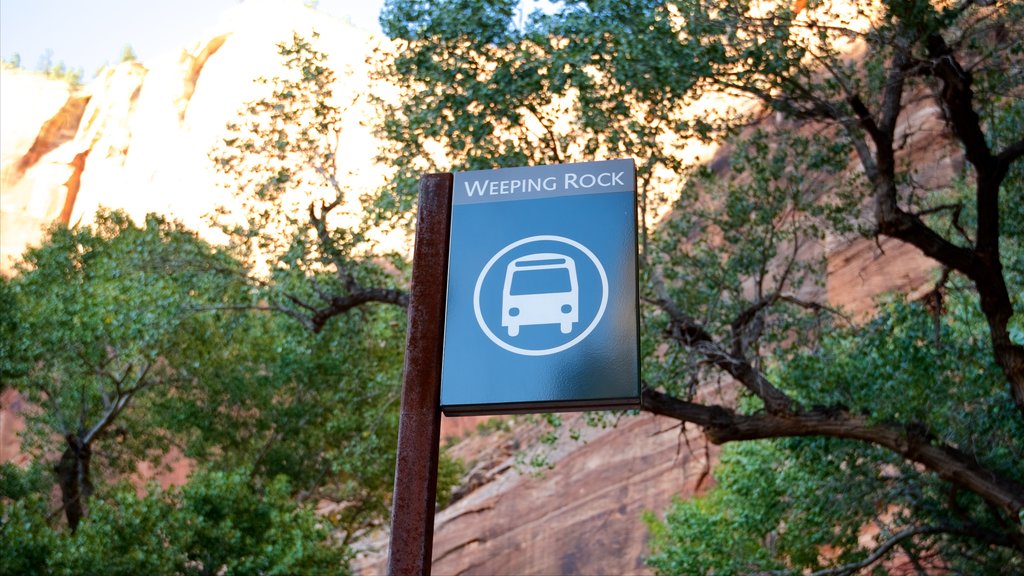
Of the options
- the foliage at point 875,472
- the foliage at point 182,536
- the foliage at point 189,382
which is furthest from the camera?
the foliage at point 189,382

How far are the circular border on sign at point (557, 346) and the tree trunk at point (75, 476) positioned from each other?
1701cm

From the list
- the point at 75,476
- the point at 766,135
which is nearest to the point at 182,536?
the point at 75,476

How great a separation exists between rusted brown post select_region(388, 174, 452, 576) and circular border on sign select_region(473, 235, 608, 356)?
0.49ft

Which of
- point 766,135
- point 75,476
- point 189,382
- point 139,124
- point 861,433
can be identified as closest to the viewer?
point 861,433

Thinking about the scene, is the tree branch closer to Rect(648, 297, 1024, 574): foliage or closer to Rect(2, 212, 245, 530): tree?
Rect(648, 297, 1024, 574): foliage

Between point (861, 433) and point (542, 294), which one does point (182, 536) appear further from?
point (542, 294)

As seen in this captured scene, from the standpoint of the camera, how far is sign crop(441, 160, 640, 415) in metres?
3.56

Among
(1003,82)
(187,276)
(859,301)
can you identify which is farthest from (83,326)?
(859,301)

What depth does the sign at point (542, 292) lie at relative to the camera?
3559 millimetres

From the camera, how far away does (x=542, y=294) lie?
3.67m

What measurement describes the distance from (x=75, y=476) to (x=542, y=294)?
698 inches

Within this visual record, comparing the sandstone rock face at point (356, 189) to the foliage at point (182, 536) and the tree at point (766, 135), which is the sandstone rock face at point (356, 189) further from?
the foliage at point (182, 536)

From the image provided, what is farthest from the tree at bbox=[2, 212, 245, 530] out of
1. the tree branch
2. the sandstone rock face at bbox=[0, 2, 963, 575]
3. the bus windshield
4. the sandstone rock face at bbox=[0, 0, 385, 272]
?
the sandstone rock face at bbox=[0, 0, 385, 272]

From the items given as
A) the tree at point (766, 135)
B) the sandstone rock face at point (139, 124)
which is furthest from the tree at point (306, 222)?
the sandstone rock face at point (139, 124)
